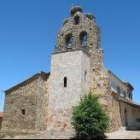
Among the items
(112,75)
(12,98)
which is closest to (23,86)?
(12,98)

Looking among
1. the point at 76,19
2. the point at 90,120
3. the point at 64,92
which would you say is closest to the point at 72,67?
the point at 64,92

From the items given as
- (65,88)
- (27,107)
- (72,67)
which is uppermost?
(72,67)

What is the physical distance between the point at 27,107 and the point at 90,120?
9026mm

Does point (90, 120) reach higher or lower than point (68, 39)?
lower

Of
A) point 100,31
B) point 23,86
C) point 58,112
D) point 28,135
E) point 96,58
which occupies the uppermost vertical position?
point 100,31

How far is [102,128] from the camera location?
25.1 metres

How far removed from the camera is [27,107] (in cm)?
3095

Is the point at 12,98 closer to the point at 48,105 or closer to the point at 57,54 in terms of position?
the point at 48,105

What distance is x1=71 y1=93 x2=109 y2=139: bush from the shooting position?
979 inches

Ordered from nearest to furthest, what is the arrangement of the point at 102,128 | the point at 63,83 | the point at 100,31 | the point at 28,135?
the point at 102,128
the point at 28,135
the point at 63,83
the point at 100,31

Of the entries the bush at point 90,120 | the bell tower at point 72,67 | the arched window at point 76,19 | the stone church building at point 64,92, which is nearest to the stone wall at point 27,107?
the stone church building at point 64,92

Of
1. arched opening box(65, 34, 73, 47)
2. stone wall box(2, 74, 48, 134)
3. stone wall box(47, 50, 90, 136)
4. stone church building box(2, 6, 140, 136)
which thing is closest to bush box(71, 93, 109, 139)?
stone church building box(2, 6, 140, 136)

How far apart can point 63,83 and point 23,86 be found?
16.8 ft

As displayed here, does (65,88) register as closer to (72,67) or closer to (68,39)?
(72,67)
